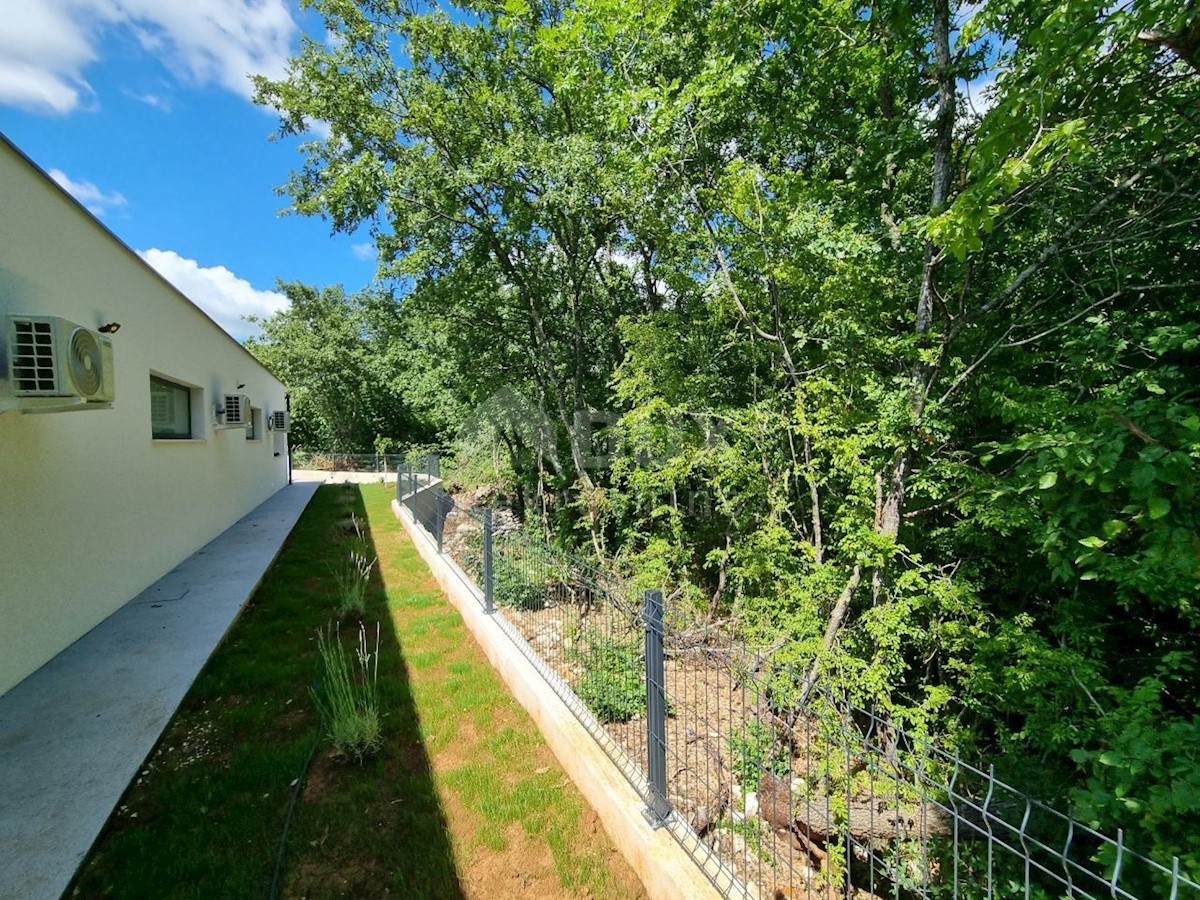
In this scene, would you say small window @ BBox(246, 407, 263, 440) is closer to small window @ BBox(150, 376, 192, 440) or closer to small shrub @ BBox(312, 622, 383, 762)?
small window @ BBox(150, 376, 192, 440)

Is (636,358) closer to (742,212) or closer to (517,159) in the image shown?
(742,212)

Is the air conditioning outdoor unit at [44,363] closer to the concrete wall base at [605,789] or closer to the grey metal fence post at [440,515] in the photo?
the concrete wall base at [605,789]

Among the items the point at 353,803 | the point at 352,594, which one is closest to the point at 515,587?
the point at 352,594

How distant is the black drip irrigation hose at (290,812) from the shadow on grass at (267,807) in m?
0.02

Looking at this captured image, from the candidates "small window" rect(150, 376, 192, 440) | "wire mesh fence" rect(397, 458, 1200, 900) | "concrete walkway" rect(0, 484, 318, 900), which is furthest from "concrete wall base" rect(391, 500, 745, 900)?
"small window" rect(150, 376, 192, 440)

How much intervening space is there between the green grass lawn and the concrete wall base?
0.28 feet

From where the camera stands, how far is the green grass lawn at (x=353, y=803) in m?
2.13

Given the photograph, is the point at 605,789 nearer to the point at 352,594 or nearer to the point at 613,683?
the point at 613,683

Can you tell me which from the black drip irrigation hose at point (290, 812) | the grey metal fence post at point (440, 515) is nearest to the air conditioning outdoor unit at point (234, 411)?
the grey metal fence post at point (440, 515)

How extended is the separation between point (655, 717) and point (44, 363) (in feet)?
13.2

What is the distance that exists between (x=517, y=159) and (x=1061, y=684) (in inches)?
271

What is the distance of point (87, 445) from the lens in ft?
13.5

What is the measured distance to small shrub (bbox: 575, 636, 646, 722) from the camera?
3.21 metres

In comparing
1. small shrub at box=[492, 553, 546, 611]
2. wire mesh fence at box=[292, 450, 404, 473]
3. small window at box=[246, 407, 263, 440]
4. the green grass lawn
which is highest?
small window at box=[246, 407, 263, 440]
